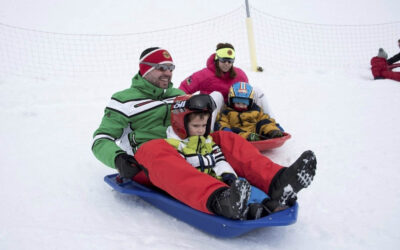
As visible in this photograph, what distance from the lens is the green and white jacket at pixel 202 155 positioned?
93.4 inches

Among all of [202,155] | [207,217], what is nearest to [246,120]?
[202,155]

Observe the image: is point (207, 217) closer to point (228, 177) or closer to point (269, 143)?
point (228, 177)

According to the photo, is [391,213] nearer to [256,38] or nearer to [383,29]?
[256,38]

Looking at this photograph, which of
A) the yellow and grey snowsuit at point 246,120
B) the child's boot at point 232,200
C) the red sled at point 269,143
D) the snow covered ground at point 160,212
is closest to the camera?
the child's boot at point 232,200

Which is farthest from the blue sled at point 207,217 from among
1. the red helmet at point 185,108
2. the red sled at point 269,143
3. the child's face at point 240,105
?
the child's face at point 240,105

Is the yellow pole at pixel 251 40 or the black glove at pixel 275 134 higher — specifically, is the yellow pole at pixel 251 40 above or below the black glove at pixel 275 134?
above

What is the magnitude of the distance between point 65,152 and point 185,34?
9.26m

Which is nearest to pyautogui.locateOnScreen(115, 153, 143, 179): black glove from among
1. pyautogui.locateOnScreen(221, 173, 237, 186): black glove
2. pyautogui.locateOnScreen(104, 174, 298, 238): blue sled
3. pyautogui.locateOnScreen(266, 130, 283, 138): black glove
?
pyautogui.locateOnScreen(104, 174, 298, 238): blue sled

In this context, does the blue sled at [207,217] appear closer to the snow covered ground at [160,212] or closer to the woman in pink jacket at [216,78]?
the snow covered ground at [160,212]

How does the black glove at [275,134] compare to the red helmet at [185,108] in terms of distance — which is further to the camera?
the black glove at [275,134]

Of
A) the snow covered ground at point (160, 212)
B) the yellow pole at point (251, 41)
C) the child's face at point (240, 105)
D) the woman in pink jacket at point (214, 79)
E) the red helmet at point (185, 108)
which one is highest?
the yellow pole at point (251, 41)

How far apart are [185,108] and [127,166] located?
546 millimetres

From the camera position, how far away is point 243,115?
13.1 feet

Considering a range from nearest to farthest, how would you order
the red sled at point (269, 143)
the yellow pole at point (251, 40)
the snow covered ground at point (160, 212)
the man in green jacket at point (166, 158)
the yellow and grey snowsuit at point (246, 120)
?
the man in green jacket at point (166, 158) → the snow covered ground at point (160, 212) → the red sled at point (269, 143) → the yellow and grey snowsuit at point (246, 120) → the yellow pole at point (251, 40)
